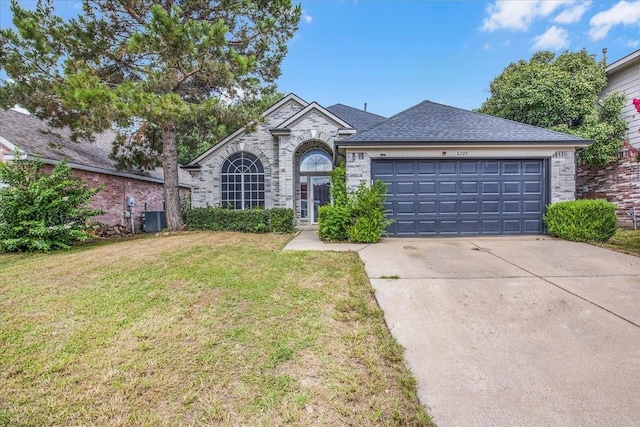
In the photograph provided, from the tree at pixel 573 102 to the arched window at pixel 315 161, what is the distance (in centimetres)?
924

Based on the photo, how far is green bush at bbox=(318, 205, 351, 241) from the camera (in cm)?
821

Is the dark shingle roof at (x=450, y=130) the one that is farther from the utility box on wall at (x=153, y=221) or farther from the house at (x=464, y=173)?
the utility box on wall at (x=153, y=221)

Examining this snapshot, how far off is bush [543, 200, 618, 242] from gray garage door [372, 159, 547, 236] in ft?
2.87

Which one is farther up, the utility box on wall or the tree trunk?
the tree trunk

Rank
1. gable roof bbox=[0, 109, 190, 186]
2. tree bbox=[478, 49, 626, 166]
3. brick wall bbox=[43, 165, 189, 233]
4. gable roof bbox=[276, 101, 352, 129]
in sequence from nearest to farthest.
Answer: gable roof bbox=[0, 109, 190, 186], tree bbox=[478, 49, 626, 166], brick wall bbox=[43, 165, 189, 233], gable roof bbox=[276, 101, 352, 129]

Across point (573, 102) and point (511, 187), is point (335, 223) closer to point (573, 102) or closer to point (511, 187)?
point (511, 187)

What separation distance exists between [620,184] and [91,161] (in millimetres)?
21365

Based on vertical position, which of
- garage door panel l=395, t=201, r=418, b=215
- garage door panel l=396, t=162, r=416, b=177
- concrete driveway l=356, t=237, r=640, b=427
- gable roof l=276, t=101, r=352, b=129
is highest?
gable roof l=276, t=101, r=352, b=129

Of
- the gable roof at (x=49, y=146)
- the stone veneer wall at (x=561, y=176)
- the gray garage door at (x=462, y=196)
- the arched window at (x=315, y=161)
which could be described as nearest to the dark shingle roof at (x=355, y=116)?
the arched window at (x=315, y=161)

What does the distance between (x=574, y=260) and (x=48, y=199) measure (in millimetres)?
12558

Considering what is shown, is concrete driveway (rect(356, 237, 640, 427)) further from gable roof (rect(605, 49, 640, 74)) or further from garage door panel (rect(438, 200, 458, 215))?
gable roof (rect(605, 49, 640, 74))

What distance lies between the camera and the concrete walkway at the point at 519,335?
6.68 feet

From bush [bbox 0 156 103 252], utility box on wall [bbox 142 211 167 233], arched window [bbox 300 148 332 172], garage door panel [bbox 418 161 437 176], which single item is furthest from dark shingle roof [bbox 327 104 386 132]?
bush [bbox 0 156 103 252]

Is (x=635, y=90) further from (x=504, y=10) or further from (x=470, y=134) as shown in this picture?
(x=470, y=134)
